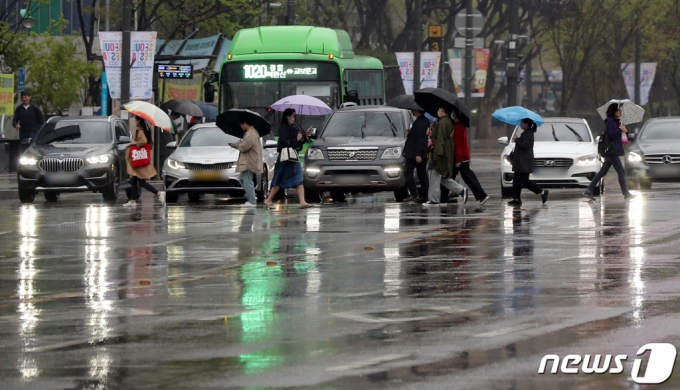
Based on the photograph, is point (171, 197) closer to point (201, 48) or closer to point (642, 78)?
point (201, 48)

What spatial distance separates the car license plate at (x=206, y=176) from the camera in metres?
25.3

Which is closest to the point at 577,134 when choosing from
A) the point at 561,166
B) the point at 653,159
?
the point at 561,166

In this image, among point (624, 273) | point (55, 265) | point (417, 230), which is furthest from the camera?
point (417, 230)

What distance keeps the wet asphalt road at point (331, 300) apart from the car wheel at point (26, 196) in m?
6.73

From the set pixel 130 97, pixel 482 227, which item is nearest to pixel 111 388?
pixel 482 227

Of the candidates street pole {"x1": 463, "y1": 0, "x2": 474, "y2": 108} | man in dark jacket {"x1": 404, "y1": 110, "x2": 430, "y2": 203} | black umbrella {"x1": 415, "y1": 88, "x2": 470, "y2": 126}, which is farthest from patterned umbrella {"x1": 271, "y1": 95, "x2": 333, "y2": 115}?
street pole {"x1": 463, "y1": 0, "x2": 474, "y2": 108}

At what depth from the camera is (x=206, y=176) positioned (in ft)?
83.1

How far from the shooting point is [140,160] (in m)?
25.0

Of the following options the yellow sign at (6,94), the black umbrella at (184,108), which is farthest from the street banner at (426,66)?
the yellow sign at (6,94)

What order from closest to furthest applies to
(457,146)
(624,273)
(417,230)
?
(624,273) < (417,230) < (457,146)

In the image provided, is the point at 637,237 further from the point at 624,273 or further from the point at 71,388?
the point at 71,388

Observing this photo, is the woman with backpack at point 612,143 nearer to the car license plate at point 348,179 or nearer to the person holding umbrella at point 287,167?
the car license plate at point 348,179

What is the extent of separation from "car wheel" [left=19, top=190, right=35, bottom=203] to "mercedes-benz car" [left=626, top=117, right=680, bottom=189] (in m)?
11.7

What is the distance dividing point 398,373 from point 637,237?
9260 mm
